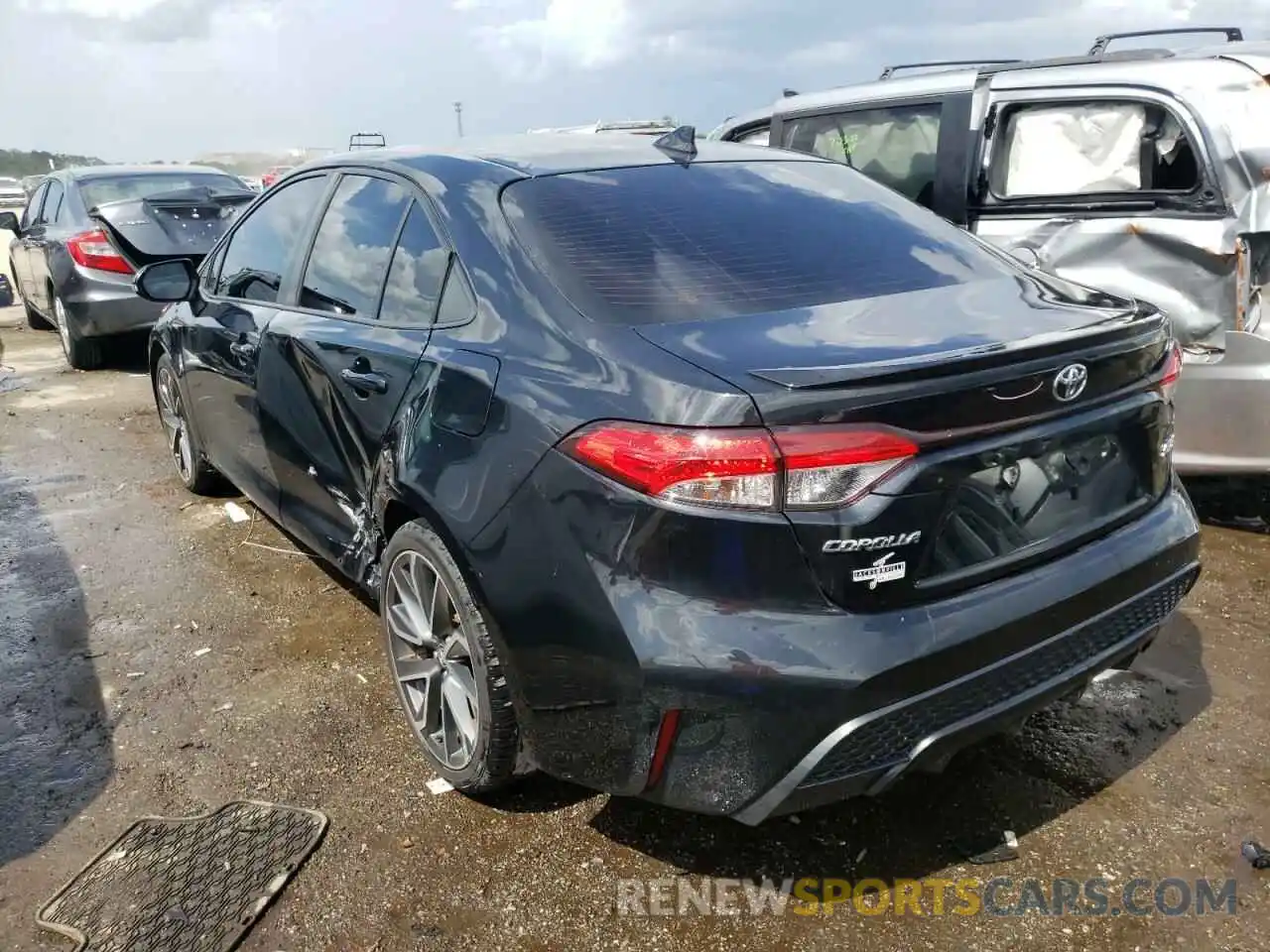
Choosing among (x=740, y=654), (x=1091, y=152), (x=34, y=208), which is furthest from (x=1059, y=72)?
(x=34, y=208)

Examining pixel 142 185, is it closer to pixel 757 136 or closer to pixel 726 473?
pixel 757 136

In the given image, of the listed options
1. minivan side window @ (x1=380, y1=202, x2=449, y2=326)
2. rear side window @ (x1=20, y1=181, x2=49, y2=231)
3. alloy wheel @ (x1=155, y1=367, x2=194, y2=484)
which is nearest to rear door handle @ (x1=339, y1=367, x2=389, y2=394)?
minivan side window @ (x1=380, y1=202, x2=449, y2=326)

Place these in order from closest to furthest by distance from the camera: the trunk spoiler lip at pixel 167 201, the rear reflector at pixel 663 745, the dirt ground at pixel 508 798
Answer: the rear reflector at pixel 663 745, the dirt ground at pixel 508 798, the trunk spoiler lip at pixel 167 201

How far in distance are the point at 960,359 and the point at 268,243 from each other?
2.81 meters

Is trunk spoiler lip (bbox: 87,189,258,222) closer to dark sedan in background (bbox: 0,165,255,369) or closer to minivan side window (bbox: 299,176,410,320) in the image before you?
dark sedan in background (bbox: 0,165,255,369)

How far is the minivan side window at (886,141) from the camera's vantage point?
16.2 feet

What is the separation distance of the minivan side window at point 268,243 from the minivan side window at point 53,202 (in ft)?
19.8

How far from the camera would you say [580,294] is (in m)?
2.35

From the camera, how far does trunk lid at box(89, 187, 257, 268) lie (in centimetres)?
815

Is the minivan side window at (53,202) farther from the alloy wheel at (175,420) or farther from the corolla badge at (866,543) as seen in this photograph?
the corolla badge at (866,543)

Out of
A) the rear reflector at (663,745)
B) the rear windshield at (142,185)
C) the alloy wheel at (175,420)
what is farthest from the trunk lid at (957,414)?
the rear windshield at (142,185)

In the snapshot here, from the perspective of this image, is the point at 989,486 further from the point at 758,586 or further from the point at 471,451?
the point at 471,451

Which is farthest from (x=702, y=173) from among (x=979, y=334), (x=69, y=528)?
(x=69, y=528)

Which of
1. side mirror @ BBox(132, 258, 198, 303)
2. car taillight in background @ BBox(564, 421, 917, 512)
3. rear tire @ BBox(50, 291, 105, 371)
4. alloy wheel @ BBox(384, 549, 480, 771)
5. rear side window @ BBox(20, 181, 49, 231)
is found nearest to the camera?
car taillight in background @ BBox(564, 421, 917, 512)
